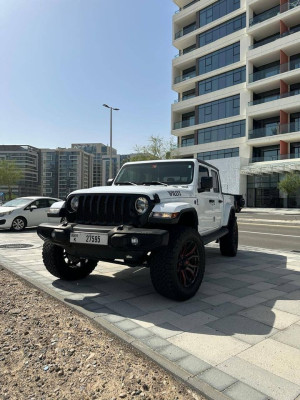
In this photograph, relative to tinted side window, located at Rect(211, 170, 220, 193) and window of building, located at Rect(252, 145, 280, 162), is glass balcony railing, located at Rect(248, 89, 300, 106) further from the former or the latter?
tinted side window, located at Rect(211, 170, 220, 193)

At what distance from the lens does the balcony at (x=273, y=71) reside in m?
35.1

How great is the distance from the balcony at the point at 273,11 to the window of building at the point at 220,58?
310cm

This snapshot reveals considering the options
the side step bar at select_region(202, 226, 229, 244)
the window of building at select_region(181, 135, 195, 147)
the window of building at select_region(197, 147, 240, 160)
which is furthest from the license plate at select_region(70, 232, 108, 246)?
the window of building at select_region(181, 135, 195, 147)

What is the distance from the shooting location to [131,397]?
7.34 feet

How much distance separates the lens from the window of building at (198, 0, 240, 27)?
135ft

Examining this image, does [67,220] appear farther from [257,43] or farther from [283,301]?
[257,43]

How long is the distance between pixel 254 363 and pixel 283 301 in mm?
1964

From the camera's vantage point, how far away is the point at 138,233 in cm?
377

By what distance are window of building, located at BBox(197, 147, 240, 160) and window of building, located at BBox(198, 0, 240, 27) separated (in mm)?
17933

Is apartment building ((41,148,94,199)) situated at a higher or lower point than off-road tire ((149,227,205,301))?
higher

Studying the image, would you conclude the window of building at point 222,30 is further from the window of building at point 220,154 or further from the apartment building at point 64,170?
the apartment building at point 64,170

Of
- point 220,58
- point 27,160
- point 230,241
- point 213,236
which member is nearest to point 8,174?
point 220,58

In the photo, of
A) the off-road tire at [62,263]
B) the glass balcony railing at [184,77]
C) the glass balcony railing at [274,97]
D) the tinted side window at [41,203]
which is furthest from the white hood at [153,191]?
the glass balcony railing at [184,77]

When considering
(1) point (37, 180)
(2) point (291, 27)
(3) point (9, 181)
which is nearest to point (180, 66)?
(2) point (291, 27)
